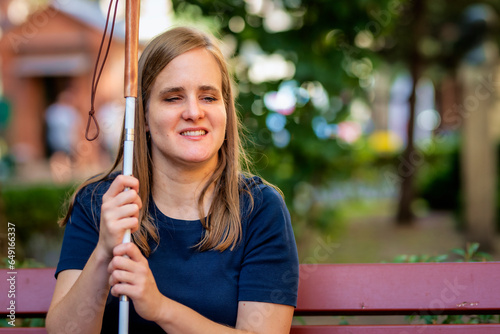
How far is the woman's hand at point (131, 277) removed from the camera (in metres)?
1.73

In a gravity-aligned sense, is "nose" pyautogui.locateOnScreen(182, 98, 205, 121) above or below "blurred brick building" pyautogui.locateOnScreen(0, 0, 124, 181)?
below

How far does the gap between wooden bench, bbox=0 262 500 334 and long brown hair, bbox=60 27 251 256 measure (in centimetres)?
42

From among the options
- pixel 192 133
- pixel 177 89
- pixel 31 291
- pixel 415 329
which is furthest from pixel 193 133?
pixel 415 329

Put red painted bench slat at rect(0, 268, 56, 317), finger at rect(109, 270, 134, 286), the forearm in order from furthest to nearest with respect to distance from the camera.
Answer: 1. red painted bench slat at rect(0, 268, 56, 317)
2. the forearm
3. finger at rect(109, 270, 134, 286)

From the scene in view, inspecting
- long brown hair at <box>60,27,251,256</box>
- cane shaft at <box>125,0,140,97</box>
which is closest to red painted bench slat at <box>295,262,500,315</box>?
long brown hair at <box>60,27,251,256</box>

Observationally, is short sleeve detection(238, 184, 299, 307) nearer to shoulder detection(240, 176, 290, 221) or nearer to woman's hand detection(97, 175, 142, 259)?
shoulder detection(240, 176, 290, 221)

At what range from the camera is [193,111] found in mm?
2047

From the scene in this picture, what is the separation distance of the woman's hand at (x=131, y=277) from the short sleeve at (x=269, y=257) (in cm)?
39

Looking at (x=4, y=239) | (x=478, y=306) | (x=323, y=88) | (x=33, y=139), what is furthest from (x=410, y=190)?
(x=33, y=139)

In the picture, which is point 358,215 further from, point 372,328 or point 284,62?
point 372,328

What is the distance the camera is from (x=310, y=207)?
5293mm

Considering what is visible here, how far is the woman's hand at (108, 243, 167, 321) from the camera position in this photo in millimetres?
1730

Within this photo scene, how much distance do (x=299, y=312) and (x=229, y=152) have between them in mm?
667

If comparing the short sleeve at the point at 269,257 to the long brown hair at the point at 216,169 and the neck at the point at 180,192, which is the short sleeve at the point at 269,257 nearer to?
the long brown hair at the point at 216,169
